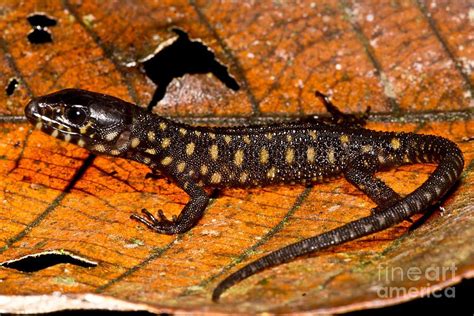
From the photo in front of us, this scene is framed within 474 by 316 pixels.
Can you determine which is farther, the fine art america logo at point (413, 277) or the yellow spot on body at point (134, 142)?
the yellow spot on body at point (134, 142)

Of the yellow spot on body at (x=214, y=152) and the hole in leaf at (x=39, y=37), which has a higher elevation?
the hole in leaf at (x=39, y=37)

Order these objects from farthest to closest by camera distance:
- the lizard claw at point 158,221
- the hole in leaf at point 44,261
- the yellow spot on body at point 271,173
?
the yellow spot on body at point 271,173
the lizard claw at point 158,221
the hole in leaf at point 44,261

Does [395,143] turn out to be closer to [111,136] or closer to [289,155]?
[289,155]

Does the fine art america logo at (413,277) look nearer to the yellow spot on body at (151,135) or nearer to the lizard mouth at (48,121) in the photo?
the yellow spot on body at (151,135)

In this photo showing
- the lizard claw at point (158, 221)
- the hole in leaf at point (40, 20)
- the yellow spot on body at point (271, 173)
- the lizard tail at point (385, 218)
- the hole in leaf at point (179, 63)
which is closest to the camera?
the lizard tail at point (385, 218)

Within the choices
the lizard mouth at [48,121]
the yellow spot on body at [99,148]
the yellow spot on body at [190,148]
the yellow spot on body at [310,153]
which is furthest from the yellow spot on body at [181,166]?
the yellow spot on body at [310,153]

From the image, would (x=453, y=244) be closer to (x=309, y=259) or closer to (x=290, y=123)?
(x=309, y=259)
